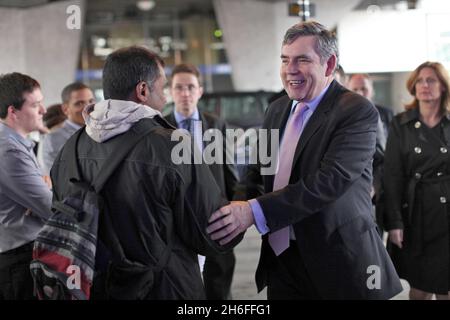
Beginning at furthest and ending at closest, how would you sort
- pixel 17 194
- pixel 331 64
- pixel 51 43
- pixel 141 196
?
pixel 51 43 < pixel 17 194 < pixel 331 64 < pixel 141 196

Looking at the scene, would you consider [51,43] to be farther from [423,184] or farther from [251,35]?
[423,184]

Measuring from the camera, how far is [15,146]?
2.47 meters

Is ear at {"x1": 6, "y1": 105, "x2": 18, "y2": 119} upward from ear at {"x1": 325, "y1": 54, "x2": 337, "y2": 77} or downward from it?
downward

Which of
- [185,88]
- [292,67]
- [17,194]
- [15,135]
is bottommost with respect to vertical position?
[17,194]

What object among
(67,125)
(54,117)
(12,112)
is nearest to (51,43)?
(54,117)

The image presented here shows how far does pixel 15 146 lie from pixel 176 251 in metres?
1.14

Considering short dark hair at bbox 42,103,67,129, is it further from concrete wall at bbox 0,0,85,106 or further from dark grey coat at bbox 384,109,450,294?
concrete wall at bbox 0,0,85,106

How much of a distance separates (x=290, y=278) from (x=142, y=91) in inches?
38.5

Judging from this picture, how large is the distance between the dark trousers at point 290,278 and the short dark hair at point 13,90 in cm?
143

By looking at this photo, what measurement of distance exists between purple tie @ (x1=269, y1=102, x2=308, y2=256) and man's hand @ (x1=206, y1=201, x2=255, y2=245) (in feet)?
0.66

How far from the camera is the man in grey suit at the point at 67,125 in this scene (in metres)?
3.56

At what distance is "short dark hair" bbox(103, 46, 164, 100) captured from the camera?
5.77 feet

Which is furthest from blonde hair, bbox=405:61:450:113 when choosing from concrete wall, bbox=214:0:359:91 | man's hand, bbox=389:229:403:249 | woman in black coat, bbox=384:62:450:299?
concrete wall, bbox=214:0:359:91

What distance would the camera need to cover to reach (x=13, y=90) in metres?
2.61
